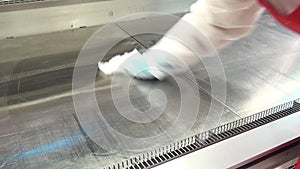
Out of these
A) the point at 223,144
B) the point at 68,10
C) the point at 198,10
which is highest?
the point at 198,10

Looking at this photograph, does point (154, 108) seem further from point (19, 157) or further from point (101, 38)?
point (101, 38)

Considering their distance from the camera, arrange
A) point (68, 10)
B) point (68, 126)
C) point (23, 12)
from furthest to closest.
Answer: point (68, 10)
point (23, 12)
point (68, 126)

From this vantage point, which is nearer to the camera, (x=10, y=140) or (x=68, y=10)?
(x=10, y=140)

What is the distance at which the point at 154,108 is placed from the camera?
934mm

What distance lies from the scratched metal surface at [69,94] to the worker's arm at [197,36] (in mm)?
59

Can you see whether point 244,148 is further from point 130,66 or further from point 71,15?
point 71,15

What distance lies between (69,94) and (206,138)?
463mm

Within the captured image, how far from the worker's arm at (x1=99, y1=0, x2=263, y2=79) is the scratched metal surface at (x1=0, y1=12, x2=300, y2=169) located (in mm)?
59

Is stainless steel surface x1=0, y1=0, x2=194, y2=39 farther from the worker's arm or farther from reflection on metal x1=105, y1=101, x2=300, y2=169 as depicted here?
reflection on metal x1=105, y1=101, x2=300, y2=169

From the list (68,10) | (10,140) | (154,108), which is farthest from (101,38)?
(10,140)

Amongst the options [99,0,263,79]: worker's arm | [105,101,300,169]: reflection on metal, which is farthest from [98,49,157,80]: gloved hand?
[105,101,300,169]: reflection on metal

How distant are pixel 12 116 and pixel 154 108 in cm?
42

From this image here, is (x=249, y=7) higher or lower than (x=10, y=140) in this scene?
higher

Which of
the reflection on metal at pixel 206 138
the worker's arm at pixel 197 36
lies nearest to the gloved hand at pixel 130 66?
the worker's arm at pixel 197 36
